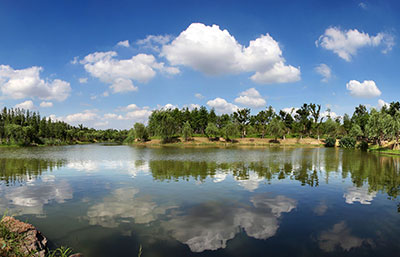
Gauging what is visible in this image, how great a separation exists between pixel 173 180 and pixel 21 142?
381 feet

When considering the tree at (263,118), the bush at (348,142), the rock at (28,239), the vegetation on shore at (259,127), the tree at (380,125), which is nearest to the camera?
the rock at (28,239)

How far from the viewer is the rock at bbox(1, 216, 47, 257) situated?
8.32 meters

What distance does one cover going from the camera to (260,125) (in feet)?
456

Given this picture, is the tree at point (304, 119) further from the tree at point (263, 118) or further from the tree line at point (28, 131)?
the tree line at point (28, 131)

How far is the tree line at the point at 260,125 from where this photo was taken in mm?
112875

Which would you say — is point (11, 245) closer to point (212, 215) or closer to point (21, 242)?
point (21, 242)

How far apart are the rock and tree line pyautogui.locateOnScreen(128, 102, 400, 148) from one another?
10414 cm

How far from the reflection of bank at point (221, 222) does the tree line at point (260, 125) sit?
96.3 meters

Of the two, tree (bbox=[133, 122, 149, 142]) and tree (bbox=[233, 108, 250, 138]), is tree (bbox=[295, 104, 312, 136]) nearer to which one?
tree (bbox=[233, 108, 250, 138])

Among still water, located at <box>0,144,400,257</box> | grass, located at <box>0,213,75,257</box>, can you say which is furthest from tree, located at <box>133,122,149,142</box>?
grass, located at <box>0,213,75,257</box>

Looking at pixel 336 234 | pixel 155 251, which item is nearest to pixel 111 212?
pixel 155 251

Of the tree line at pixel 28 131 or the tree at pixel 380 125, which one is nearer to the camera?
the tree at pixel 380 125

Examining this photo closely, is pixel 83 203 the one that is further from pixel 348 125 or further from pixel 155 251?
pixel 348 125

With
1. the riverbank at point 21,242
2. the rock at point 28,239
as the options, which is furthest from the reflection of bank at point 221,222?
the rock at point 28,239
